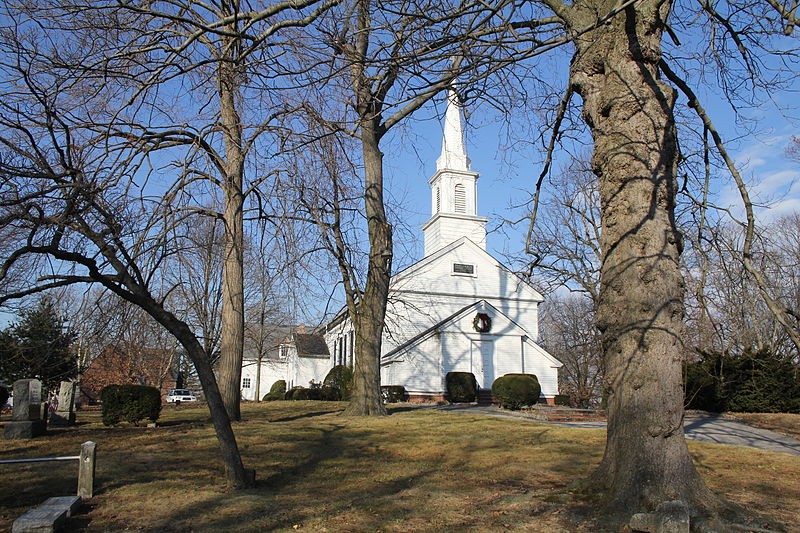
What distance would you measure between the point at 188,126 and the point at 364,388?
8173 millimetres

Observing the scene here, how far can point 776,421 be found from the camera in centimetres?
1739

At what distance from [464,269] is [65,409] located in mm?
23528

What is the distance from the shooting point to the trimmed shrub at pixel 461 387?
101 feet

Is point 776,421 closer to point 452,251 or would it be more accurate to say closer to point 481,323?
point 481,323

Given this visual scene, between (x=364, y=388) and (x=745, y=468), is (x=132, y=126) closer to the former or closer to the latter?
(x=364, y=388)

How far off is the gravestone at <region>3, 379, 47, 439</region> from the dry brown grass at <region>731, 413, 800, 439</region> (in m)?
16.2

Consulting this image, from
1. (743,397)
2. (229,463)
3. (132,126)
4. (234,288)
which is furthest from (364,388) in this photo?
(743,397)

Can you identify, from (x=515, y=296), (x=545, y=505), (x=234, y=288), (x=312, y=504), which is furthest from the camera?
(x=515, y=296)

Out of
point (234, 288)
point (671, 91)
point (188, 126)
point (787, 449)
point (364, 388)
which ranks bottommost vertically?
point (787, 449)

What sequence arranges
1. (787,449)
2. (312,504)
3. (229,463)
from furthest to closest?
(787,449), (229,463), (312,504)

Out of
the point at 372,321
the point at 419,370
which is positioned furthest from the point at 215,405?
the point at 419,370

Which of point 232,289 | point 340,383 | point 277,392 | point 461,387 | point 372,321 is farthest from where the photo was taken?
point 277,392

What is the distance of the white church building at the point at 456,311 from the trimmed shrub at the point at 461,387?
95 cm

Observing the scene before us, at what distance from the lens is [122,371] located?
3769 centimetres
